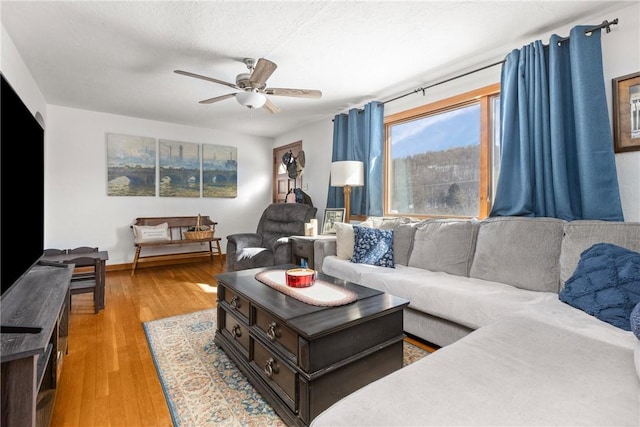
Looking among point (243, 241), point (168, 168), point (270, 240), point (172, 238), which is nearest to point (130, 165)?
point (168, 168)

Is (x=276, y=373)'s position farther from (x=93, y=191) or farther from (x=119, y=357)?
(x=93, y=191)

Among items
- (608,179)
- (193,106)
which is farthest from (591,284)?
(193,106)

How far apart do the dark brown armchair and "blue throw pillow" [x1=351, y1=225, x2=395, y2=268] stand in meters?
0.95

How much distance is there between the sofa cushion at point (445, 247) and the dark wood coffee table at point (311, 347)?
0.94 metres

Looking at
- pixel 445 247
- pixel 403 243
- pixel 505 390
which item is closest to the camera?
pixel 505 390

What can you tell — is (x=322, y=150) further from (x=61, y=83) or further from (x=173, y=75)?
(x=61, y=83)

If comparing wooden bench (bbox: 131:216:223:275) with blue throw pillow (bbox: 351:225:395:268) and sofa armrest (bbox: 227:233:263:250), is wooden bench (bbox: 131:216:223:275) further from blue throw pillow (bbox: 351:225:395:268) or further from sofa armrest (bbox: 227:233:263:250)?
blue throw pillow (bbox: 351:225:395:268)

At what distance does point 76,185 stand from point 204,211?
1.78 meters

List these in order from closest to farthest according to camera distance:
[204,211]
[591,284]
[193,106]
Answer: [591,284], [193,106], [204,211]

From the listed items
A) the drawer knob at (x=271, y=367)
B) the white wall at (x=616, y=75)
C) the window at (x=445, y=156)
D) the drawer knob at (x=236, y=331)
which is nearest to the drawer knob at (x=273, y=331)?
the drawer knob at (x=271, y=367)

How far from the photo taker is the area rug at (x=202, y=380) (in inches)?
56.4

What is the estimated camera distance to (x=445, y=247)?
2422 millimetres

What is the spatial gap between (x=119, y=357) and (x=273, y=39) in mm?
2532

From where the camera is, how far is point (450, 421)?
71cm
